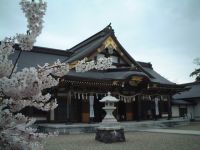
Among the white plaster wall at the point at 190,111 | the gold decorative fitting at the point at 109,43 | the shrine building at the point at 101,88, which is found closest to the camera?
the shrine building at the point at 101,88

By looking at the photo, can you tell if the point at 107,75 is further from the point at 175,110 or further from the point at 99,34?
the point at 175,110

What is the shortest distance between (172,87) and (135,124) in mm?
6219

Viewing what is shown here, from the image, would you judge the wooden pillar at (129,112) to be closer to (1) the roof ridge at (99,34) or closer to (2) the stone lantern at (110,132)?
(1) the roof ridge at (99,34)

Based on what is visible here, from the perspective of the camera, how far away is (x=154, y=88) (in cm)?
2152

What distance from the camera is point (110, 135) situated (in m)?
11.5

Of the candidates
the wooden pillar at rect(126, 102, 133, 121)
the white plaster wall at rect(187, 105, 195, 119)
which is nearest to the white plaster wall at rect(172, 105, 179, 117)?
the white plaster wall at rect(187, 105, 195, 119)

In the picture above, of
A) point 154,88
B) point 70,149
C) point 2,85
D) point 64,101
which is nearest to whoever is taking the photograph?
point 2,85

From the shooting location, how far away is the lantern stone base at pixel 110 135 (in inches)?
451

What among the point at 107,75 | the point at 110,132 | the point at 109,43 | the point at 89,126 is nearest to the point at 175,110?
the point at 109,43

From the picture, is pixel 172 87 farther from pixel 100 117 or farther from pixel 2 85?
pixel 2 85

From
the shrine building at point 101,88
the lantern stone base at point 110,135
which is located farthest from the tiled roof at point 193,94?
the lantern stone base at point 110,135

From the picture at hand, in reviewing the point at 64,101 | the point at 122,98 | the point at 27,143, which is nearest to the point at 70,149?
the point at 27,143

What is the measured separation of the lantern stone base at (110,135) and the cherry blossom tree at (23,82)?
915cm

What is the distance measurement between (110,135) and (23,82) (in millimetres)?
9831
